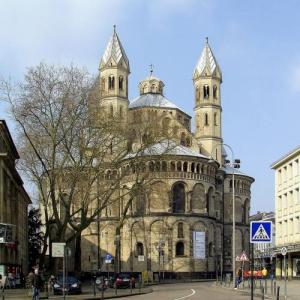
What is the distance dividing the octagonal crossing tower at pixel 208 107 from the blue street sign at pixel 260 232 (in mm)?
89427

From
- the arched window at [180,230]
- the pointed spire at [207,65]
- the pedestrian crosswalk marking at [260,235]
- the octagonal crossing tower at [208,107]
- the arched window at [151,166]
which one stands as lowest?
the arched window at [180,230]

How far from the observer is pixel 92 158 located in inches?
2076

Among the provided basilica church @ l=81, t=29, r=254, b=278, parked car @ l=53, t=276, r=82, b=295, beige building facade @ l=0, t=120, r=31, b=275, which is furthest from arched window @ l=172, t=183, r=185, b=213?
parked car @ l=53, t=276, r=82, b=295

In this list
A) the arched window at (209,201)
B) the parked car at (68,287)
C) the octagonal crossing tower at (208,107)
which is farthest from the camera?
the octagonal crossing tower at (208,107)

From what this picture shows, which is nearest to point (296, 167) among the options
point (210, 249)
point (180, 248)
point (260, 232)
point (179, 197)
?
point (179, 197)

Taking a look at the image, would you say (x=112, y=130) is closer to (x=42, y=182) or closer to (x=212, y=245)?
(x=42, y=182)

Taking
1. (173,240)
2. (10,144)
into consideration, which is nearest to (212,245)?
(173,240)

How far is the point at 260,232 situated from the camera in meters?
19.5

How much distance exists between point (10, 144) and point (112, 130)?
17.6 metres

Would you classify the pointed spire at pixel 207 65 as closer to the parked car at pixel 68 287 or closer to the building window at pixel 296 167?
the building window at pixel 296 167

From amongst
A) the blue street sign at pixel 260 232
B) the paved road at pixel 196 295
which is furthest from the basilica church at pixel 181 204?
the blue street sign at pixel 260 232

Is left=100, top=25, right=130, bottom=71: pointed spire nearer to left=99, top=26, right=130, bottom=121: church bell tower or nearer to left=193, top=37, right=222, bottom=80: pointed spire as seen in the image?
left=99, top=26, right=130, bottom=121: church bell tower

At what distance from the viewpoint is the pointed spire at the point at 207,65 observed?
110m

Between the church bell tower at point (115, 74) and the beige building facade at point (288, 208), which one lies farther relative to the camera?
the church bell tower at point (115, 74)
